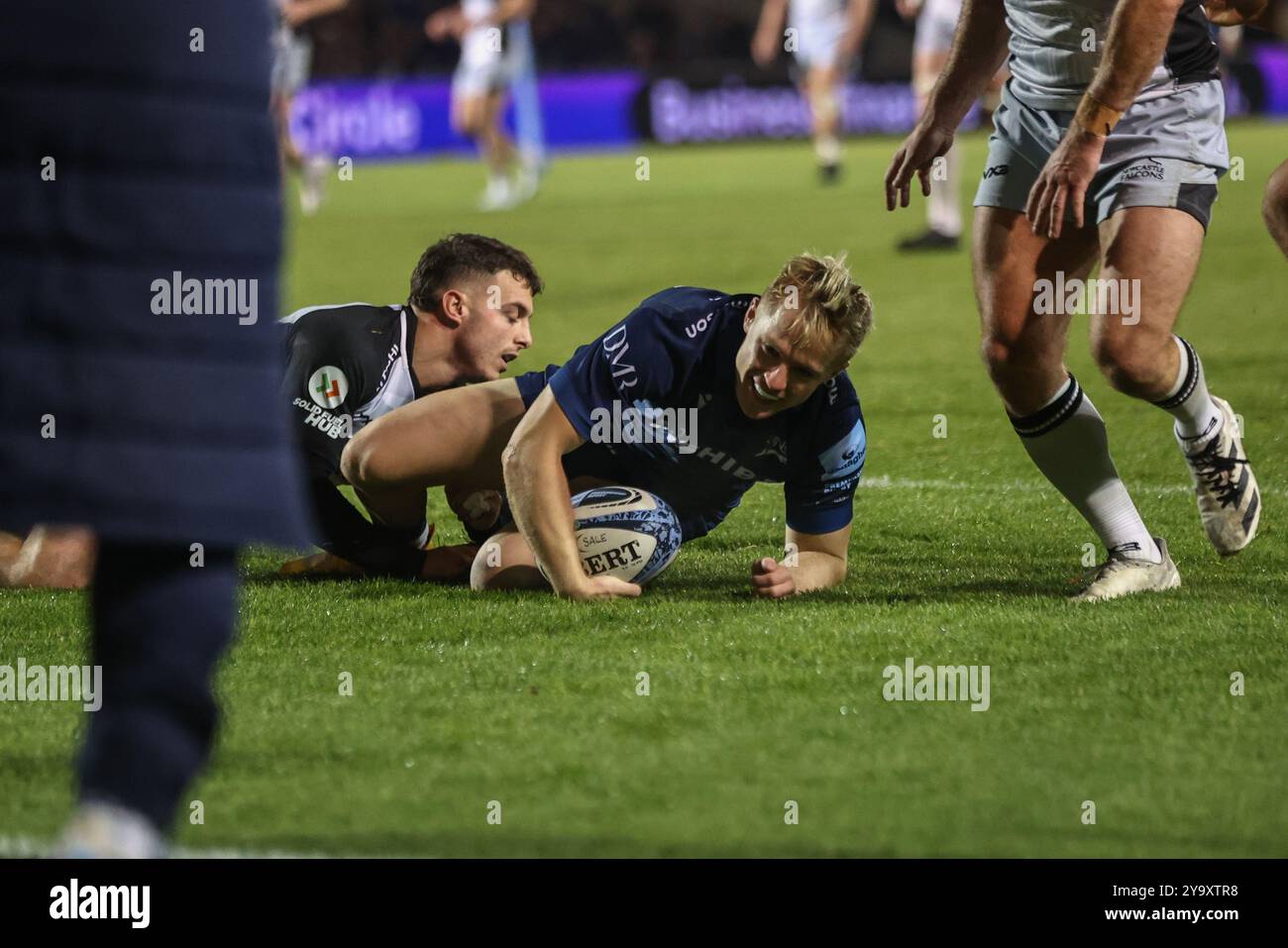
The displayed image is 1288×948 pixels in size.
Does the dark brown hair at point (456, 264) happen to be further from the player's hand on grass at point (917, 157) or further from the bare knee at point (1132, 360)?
the bare knee at point (1132, 360)

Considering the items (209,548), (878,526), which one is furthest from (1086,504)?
(209,548)

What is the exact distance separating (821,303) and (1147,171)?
91cm

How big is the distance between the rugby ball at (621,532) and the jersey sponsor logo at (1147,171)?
1434mm

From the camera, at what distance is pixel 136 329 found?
7.82 ft

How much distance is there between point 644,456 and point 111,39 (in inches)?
104

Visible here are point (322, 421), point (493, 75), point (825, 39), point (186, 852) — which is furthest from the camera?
point (493, 75)

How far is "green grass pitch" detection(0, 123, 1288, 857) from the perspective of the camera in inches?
121

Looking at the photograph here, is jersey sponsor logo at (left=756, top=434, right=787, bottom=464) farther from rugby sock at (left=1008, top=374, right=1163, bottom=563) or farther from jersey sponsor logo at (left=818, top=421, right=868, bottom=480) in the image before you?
rugby sock at (left=1008, top=374, right=1163, bottom=563)

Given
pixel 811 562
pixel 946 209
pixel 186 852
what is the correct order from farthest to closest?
pixel 946 209
pixel 811 562
pixel 186 852

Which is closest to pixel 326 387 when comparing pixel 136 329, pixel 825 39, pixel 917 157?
pixel 917 157

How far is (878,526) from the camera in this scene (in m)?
5.73

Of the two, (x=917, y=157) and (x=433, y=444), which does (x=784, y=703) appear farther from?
(x=917, y=157)

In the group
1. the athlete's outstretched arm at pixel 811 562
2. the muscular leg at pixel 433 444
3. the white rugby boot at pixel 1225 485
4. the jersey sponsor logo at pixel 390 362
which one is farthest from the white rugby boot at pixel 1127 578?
the jersey sponsor logo at pixel 390 362
